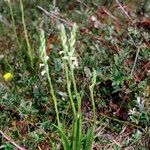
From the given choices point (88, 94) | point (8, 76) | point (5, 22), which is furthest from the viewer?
point (5, 22)

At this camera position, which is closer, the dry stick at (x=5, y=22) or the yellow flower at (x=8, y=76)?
the yellow flower at (x=8, y=76)

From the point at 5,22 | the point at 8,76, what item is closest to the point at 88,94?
the point at 8,76

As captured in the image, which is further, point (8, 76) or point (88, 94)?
point (8, 76)

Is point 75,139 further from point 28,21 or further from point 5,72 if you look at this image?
point 28,21

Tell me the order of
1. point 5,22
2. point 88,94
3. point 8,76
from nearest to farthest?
point 88,94
point 8,76
point 5,22

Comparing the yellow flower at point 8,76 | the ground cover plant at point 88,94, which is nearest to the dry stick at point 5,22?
the ground cover plant at point 88,94

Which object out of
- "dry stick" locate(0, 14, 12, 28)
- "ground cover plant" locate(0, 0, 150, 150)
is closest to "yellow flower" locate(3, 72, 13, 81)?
"ground cover plant" locate(0, 0, 150, 150)

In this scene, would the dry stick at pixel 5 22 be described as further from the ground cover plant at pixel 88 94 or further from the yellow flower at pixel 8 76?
the yellow flower at pixel 8 76

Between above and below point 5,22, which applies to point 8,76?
below

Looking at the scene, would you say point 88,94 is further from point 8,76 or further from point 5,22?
point 5,22

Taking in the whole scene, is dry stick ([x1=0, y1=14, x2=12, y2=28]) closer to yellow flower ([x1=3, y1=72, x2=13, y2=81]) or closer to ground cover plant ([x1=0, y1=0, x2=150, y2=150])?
ground cover plant ([x1=0, y1=0, x2=150, y2=150])

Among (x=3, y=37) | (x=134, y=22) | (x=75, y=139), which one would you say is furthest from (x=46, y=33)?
(x=75, y=139)
